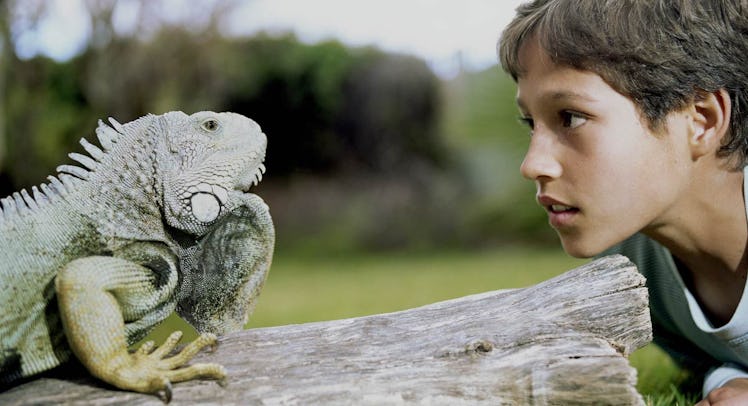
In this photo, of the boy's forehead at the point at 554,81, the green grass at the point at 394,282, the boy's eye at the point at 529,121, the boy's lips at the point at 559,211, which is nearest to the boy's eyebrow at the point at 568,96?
the boy's forehead at the point at 554,81

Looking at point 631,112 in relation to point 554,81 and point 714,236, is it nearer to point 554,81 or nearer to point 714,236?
point 554,81

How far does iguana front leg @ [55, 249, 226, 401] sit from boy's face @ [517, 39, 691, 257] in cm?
90

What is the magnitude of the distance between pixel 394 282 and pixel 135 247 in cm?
564

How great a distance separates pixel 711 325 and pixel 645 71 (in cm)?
96

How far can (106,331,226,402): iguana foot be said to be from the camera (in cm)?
117

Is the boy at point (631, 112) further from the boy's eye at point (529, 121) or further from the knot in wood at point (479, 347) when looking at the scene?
the knot in wood at point (479, 347)

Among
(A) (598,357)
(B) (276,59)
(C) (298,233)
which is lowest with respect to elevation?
(A) (598,357)

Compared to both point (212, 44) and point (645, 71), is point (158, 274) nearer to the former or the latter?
point (645, 71)

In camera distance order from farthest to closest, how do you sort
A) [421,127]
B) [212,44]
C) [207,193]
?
[421,127], [212,44], [207,193]

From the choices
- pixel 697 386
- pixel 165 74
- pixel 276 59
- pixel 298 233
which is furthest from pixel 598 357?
pixel 276 59

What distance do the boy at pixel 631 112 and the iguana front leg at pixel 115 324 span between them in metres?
0.90

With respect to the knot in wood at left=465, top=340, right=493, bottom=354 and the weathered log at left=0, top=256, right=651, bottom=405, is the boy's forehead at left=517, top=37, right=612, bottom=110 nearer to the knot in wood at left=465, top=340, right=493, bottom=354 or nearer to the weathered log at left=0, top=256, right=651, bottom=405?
the weathered log at left=0, top=256, right=651, bottom=405

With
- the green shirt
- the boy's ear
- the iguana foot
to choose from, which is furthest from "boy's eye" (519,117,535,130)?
the iguana foot

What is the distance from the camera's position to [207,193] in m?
1.26
